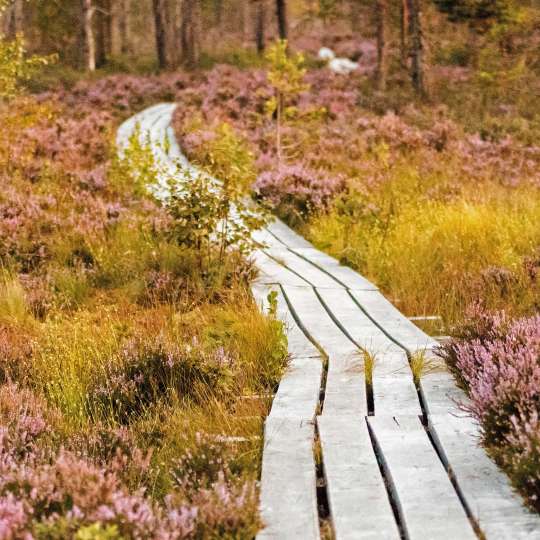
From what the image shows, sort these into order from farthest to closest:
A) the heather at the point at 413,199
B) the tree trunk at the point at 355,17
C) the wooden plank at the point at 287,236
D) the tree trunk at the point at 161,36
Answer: the tree trunk at the point at 355,17, the tree trunk at the point at 161,36, the wooden plank at the point at 287,236, the heather at the point at 413,199

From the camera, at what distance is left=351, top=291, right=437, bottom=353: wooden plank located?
5.43 meters

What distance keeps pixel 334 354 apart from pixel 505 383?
168cm

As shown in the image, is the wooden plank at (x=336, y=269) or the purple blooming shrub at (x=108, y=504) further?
the wooden plank at (x=336, y=269)

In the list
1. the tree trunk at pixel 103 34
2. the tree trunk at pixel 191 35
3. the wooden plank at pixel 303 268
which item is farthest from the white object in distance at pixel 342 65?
the wooden plank at pixel 303 268

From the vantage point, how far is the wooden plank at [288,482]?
309 cm

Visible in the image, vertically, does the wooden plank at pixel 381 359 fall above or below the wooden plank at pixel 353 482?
below

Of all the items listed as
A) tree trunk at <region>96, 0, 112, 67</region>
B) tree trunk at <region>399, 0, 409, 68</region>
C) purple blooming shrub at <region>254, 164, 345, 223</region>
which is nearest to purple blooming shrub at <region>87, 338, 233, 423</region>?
purple blooming shrub at <region>254, 164, 345, 223</region>

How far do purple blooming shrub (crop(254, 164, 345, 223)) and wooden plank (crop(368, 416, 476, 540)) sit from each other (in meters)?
6.47

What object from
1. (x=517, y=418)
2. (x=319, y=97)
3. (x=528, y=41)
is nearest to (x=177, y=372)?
(x=517, y=418)

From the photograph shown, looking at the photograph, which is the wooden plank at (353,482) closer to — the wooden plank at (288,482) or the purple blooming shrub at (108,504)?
the wooden plank at (288,482)

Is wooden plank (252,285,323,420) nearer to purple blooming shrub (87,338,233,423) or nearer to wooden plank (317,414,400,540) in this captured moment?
wooden plank (317,414,400,540)

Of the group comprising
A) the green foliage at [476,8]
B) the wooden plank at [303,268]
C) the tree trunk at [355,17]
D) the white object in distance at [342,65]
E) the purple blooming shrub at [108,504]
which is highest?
the tree trunk at [355,17]

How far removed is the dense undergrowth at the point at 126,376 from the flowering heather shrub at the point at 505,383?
1126 mm

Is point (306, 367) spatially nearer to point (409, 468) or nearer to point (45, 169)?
point (409, 468)
